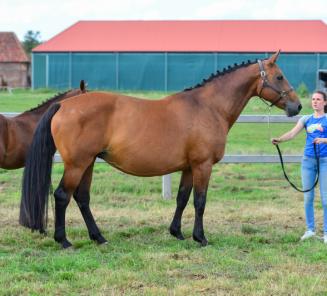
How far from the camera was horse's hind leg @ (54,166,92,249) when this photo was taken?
650 centimetres

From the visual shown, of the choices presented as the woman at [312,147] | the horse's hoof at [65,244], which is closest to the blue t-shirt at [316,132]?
the woman at [312,147]

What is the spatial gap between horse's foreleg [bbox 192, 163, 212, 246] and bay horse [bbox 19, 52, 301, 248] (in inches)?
0.4

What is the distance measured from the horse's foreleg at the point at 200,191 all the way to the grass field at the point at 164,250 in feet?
0.47

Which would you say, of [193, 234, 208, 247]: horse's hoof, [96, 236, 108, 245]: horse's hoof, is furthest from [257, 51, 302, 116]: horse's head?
[96, 236, 108, 245]: horse's hoof

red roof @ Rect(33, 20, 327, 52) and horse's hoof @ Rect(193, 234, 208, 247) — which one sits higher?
red roof @ Rect(33, 20, 327, 52)

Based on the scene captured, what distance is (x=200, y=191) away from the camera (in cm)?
687

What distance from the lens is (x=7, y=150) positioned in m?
7.63

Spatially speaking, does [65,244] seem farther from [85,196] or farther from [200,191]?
[200,191]

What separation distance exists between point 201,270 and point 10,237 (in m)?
2.51

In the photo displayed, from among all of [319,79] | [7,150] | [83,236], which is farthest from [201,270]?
[319,79]

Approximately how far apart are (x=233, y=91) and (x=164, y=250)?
6.71 ft

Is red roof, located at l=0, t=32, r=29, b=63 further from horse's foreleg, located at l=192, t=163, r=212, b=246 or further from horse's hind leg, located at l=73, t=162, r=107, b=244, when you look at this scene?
horse's foreleg, located at l=192, t=163, r=212, b=246

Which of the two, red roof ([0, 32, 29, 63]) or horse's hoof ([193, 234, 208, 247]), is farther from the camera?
red roof ([0, 32, 29, 63])

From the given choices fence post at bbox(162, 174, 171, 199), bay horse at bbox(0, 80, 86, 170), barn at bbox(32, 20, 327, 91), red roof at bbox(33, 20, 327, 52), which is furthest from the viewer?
red roof at bbox(33, 20, 327, 52)
